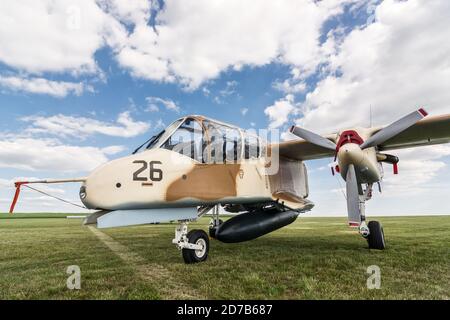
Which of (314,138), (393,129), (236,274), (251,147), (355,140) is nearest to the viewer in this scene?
(236,274)

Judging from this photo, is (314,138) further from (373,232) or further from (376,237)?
(376,237)

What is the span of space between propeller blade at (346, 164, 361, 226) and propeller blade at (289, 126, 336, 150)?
96 cm

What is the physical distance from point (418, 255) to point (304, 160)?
17.6 ft

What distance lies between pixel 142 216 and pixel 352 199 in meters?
5.43

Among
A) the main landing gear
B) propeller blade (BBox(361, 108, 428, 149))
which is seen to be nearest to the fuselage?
the main landing gear

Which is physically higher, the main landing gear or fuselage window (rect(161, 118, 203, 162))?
fuselage window (rect(161, 118, 203, 162))

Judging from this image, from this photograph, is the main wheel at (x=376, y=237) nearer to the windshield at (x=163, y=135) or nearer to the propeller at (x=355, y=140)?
the propeller at (x=355, y=140)

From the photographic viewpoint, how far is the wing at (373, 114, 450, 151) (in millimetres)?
8695

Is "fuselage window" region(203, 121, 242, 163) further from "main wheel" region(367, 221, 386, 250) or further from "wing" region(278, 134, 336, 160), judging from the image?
"main wheel" region(367, 221, 386, 250)

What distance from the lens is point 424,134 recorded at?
9.57m

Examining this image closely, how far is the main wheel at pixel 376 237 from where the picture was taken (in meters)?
9.14

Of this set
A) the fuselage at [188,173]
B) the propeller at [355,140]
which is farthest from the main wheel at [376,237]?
the fuselage at [188,173]

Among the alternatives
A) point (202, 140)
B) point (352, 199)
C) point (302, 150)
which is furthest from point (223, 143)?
point (302, 150)

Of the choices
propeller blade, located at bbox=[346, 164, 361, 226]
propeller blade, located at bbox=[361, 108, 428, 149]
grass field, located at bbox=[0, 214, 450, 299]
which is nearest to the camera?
grass field, located at bbox=[0, 214, 450, 299]
